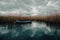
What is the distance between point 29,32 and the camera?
9.16 feet

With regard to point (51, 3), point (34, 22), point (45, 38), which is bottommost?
point (45, 38)

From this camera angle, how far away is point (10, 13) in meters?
2.75

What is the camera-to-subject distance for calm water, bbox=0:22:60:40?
8.44ft

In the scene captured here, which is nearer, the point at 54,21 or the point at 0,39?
the point at 0,39

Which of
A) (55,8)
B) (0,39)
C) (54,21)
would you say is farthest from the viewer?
(54,21)

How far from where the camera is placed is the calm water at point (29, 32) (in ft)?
8.44

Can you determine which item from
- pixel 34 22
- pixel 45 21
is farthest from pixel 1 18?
pixel 45 21

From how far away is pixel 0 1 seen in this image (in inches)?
110

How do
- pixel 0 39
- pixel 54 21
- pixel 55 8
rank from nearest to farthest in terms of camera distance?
pixel 0 39 → pixel 55 8 → pixel 54 21

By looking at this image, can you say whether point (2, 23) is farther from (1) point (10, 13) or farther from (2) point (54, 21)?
(2) point (54, 21)

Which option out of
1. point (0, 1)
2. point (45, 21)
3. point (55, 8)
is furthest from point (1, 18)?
point (55, 8)

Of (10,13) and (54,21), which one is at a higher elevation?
(10,13)

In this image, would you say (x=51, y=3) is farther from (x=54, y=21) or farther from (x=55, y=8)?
(x=54, y=21)

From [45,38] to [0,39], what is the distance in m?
0.96
